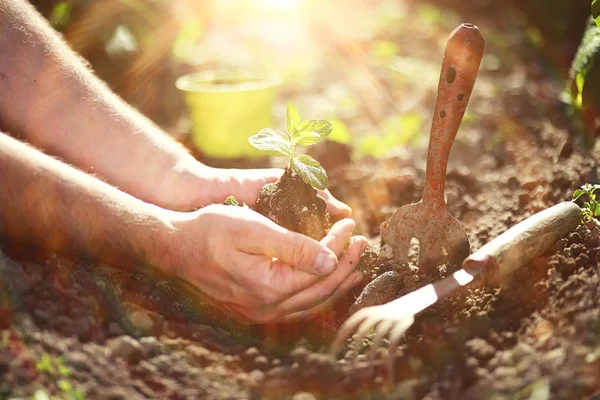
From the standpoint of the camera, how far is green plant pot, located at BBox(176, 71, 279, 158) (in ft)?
11.4

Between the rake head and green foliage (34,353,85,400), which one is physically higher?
the rake head

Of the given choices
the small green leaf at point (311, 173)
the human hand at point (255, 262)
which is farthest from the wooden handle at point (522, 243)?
the small green leaf at point (311, 173)

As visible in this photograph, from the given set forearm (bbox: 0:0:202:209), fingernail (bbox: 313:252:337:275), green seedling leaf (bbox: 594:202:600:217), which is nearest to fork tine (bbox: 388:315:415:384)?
fingernail (bbox: 313:252:337:275)

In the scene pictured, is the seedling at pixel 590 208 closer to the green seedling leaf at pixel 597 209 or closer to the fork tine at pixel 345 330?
the green seedling leaf at pixel 597 209

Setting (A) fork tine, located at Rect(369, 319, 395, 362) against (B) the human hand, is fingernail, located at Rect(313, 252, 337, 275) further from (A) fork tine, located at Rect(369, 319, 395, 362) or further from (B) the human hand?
(A) fork tine, located at Rect(369, 319, 395, 362)

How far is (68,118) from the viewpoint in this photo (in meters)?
2.38

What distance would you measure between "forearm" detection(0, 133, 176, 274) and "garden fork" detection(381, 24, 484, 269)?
33.6 inches

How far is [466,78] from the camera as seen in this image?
6.10ft

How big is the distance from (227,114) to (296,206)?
158cm

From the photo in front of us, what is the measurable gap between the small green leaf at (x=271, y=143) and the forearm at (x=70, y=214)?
0.41 m

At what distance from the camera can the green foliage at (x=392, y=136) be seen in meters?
3.71

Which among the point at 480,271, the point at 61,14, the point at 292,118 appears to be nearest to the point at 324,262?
the point at 480,271

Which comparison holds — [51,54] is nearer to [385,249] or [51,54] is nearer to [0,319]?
[0,319]

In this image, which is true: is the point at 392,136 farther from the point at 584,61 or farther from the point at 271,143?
the point at 271,143
